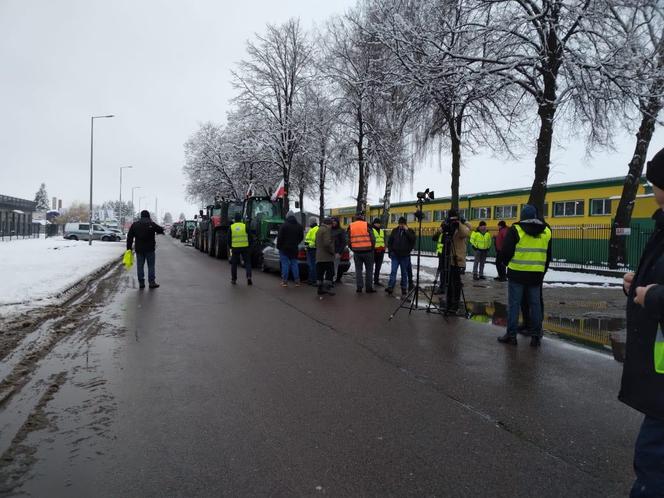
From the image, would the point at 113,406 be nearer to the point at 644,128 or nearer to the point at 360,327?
the point at 360,327

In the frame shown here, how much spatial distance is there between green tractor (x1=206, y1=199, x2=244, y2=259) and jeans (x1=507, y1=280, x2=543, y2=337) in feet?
55.9

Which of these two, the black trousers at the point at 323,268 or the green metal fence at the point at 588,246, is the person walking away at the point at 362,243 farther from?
the green metal fence at the point at 588,246

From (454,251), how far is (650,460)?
7.79 meters

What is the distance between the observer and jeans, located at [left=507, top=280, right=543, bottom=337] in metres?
7.05

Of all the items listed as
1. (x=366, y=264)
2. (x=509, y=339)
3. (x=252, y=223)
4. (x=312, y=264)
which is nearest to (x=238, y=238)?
(x=312, y=264)

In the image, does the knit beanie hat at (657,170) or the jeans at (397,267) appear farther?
the jeans at (397,267)

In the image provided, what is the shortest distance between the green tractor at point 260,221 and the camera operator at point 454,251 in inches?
360

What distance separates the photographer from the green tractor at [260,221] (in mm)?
19469

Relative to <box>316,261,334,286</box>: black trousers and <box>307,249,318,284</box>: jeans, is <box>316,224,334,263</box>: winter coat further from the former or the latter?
<box>307,249,318,284</box>: jeans

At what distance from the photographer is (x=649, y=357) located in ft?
7.76

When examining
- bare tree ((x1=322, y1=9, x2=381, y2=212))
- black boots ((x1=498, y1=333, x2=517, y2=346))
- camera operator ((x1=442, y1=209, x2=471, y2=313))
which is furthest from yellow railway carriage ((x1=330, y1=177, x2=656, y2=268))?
black boots ((x1=498, y1=333, x2=517, y2=346))

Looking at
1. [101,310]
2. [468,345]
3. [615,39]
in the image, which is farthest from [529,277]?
[615,39]

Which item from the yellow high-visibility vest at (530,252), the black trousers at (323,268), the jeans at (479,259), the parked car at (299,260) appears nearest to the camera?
the yellow high-visibility vest at (530,252)

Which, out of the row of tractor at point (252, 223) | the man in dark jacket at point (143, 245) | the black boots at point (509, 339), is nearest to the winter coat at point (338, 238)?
the row of tractor at point (252, 223)
